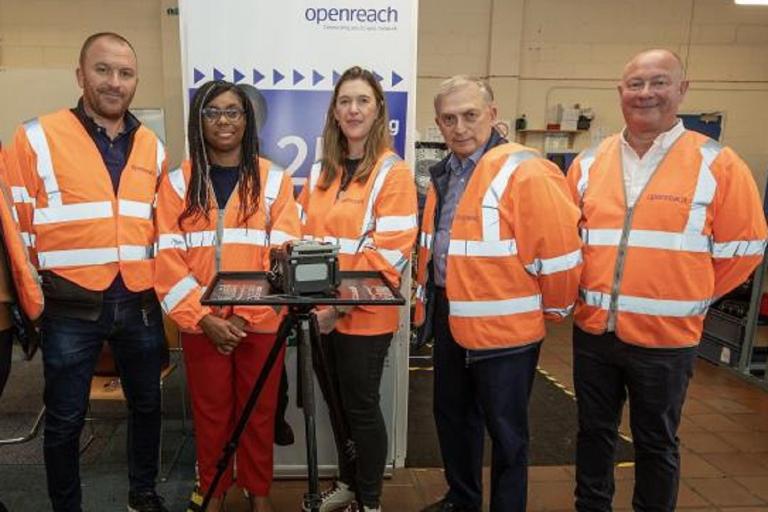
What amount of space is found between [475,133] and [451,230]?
13.4 inches

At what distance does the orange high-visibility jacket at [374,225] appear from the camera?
80.0 inches

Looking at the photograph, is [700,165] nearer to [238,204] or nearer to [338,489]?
[238,204]

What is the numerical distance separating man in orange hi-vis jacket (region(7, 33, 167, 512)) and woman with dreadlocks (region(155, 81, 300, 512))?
12 cm

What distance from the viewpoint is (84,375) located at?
202 cm

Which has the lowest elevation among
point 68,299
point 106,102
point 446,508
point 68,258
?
point 446,508

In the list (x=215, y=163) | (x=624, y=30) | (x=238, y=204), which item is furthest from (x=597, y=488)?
(x=624, y=30)

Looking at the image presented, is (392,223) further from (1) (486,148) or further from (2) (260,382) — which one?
(2) (260,382)

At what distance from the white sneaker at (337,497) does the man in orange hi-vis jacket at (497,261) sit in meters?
0.63

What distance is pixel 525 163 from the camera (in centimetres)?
183

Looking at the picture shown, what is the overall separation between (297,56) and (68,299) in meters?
1.29

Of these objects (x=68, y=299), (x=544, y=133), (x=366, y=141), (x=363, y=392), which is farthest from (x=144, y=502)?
(x=544, y=133)

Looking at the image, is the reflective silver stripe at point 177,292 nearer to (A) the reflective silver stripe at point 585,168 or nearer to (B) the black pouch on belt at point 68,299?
(B) the black pouch on belt at point 68,299

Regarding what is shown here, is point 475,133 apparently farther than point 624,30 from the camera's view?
No

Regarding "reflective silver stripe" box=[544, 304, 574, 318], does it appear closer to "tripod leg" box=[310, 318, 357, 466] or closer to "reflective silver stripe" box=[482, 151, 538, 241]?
"reflective silver stripe" box=[482, 151, 538, 241]
